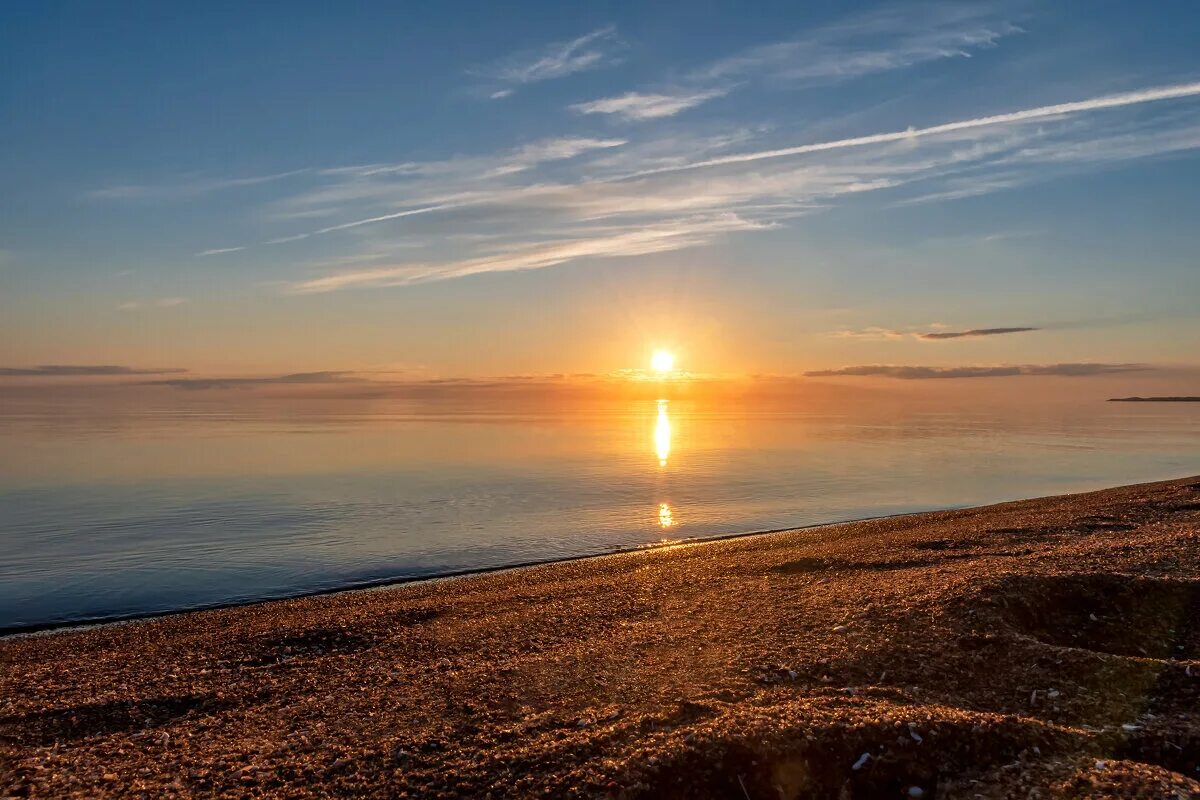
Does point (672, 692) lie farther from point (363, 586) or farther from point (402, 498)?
point (402, 498)

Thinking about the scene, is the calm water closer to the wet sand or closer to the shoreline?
the shoreline

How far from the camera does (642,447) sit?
73.6 meters

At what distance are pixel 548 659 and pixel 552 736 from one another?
312 cm

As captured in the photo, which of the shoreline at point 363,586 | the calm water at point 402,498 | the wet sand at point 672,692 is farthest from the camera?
the calm water at point 402,498

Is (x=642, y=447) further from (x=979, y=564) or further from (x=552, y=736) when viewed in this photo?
(x=552, y=736)

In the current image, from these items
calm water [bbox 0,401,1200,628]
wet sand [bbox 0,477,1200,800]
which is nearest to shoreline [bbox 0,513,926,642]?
calm water [bbox 0,401,1200,628]

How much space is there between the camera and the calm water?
23.1 meters

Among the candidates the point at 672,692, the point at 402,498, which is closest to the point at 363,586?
the point at 672,692

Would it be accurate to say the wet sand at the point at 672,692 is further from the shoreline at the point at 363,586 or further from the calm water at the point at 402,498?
the calm water at the point at 402,498

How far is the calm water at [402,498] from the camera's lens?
23.1m

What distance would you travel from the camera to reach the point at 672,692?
9.14 meters

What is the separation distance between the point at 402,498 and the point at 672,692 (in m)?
30.6

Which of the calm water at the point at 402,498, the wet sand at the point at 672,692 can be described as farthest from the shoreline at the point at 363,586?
the wet sand at the point at 672,692

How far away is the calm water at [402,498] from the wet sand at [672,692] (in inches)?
242
